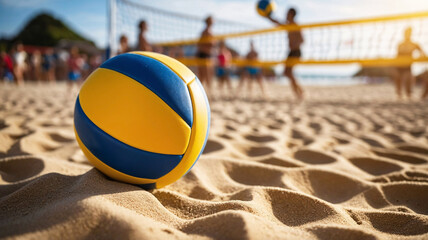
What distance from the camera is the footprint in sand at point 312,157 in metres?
2.24

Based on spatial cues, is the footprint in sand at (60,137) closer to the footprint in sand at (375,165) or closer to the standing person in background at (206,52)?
the footprint in sand at (375,165)

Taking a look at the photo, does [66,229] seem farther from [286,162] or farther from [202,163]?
[286,162]

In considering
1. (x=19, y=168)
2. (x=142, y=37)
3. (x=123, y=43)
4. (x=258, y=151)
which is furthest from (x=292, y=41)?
(x=19, y=168)

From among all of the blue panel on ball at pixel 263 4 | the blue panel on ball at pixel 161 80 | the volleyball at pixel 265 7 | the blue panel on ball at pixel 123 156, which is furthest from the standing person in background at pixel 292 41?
the blue panel on ball at pixel 123 156

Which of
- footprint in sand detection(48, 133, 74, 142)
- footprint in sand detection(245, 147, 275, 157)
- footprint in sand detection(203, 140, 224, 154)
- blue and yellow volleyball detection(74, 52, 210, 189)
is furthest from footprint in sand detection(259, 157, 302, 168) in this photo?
footprint in sand detection(48, 133, 74, 142)

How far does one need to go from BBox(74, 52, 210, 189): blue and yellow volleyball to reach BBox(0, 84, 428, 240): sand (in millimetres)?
125

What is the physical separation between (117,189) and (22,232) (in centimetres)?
43

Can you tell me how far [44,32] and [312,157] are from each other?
43.7m

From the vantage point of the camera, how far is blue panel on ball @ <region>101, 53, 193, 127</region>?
132 centimetres

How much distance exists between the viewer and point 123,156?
131 cm

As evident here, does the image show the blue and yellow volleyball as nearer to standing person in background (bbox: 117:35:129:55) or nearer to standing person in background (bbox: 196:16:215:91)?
standing person in background (bbox: 196:16:215:91)

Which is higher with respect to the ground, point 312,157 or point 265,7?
point 265,7

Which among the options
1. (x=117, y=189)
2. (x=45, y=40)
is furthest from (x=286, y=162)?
(x=45, y=40)

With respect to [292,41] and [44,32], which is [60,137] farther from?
[44,32]
